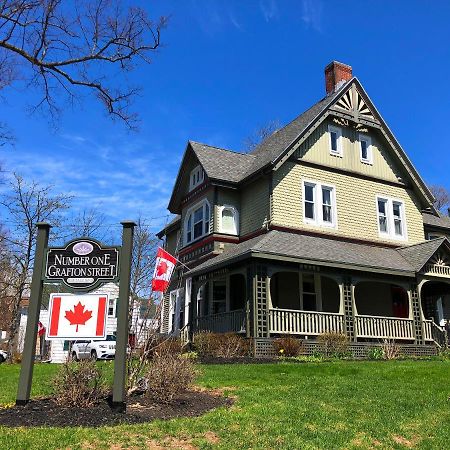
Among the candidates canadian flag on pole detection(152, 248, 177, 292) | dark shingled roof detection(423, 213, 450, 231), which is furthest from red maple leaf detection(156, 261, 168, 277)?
dark shingled roof detection(423, 213, 450, 231)

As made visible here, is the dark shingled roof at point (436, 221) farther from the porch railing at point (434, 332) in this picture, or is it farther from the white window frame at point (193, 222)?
the white window frame at point (193, 222)

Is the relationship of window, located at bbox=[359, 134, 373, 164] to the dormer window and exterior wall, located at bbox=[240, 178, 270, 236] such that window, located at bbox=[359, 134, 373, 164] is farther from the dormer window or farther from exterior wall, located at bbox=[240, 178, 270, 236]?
the dormer window

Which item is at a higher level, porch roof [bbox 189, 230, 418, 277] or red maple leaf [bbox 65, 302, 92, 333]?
porch roof [bbox 189, 230, 418, 277]

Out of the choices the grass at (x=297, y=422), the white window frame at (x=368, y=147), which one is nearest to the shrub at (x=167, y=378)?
the grass at (x=297, y=422)

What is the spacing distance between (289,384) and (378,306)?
547 inches

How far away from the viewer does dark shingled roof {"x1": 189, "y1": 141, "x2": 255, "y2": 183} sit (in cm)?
2252

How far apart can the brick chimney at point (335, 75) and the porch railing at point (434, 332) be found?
12285 millimetres

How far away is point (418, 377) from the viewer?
1099 cm

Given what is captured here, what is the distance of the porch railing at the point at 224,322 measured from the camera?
17531mm

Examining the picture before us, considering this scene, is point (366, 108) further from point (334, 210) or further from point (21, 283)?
point (21, 283)

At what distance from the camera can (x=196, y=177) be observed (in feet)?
80.7

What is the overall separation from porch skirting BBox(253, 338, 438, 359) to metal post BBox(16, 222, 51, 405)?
9.53m

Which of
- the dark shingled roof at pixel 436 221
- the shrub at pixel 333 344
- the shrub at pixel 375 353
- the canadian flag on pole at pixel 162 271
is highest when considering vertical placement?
the dark shingled roof at pixel 436 221

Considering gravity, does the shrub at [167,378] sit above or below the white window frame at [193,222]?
below
